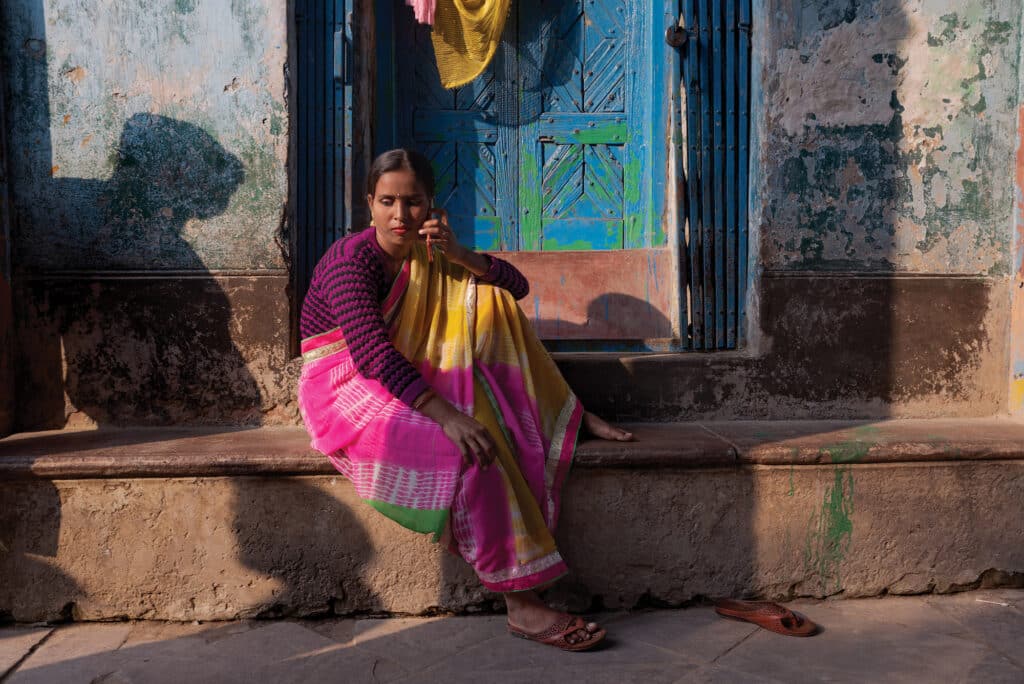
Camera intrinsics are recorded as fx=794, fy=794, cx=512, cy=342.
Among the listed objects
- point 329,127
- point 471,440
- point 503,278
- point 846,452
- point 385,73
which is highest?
point 385,73

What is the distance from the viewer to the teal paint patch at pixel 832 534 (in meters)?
2.78

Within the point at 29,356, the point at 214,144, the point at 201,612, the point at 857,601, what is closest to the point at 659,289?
the point at 857,601

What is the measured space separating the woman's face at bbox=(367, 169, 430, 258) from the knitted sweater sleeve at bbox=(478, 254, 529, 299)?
14.4 inches

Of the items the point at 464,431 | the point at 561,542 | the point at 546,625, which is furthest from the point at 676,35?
the point at 546,625

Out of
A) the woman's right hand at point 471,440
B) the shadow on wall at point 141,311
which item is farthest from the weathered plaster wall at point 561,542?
the shadow on wall at point 141,311

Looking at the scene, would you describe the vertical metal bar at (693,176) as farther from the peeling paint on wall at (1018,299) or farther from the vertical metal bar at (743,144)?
the peeling paint on wall at (1018,299)

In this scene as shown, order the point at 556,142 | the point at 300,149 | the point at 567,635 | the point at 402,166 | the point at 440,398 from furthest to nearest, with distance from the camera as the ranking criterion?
the point at 556,142
the point at 300,149
the point at 402,166
the point at 440,398
the point at 567,635

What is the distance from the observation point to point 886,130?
3.38m

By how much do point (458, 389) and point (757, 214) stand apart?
5.35 ft

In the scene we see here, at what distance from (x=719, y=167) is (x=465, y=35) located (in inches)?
52.7

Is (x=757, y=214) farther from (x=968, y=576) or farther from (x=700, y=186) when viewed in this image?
(x=968, y=576)

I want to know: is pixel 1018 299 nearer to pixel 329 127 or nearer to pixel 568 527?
pixel 568 527

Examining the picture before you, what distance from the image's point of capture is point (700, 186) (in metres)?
3.47

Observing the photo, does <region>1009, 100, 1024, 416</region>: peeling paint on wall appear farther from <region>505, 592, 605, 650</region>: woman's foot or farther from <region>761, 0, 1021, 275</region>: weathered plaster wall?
<region>505, 592, 605, 650</region>: woman's foot
